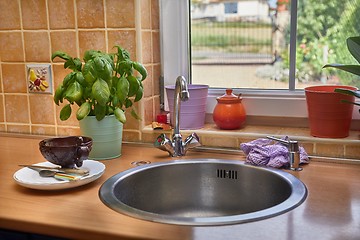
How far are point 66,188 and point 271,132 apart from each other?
27.5 inches

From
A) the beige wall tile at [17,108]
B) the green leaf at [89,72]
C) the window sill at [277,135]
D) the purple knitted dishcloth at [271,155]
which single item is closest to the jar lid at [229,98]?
the window sill at [277,135]

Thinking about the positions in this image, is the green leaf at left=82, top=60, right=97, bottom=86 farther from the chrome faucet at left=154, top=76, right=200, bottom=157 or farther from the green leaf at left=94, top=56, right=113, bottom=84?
the chrome faucet at left=154, top=76, right=200, bottom=157

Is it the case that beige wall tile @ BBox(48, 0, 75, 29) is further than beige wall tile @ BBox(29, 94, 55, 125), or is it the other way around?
beige wall tile @ BBox(29, 94, 55, 125)

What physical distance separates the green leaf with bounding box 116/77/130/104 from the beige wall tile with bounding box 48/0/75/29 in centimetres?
36

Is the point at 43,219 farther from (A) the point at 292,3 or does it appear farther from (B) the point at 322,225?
(A) the point at 292,3

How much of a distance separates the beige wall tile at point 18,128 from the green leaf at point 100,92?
1.79 feet

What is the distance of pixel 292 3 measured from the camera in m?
1.57

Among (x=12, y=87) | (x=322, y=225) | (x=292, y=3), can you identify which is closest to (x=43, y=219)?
(x=322, y=225)

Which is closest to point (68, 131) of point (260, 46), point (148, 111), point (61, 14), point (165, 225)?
point (148, 111)

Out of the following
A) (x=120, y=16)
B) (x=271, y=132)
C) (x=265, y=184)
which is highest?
(x=120, y=16)

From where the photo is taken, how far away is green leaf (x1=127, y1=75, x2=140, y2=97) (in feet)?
4.96

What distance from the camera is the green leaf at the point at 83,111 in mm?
1435

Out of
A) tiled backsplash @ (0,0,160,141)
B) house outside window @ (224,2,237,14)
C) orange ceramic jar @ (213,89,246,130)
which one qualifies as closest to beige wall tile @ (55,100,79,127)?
tiled backsplash @ (0,0,160,141)

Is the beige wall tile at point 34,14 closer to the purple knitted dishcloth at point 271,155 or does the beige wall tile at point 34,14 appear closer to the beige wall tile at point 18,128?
the beige wall tile at point 18,128
